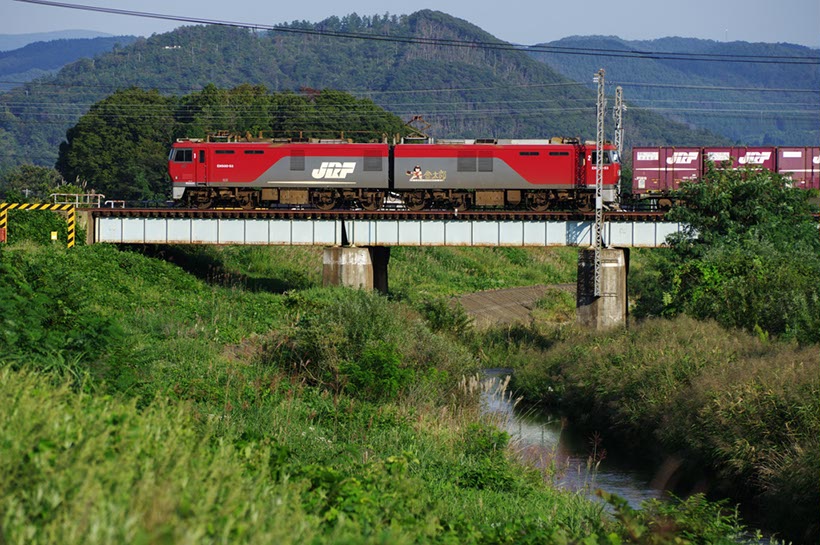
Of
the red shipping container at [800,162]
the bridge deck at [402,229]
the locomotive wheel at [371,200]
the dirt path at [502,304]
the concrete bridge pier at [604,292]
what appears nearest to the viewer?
the concrete bridge pier at [604,292]

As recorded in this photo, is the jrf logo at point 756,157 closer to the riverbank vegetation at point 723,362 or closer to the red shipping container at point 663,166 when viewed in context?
the red shipping container at point 663,166

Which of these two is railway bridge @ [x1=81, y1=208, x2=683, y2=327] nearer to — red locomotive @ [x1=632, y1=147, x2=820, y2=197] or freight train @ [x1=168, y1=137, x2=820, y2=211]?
freight train @ [x1=168, y1=137, x2=820, y2=211]

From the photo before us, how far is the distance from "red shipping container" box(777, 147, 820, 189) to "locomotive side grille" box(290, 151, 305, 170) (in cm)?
2516

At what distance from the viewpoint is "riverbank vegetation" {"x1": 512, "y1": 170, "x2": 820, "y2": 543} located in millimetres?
20797

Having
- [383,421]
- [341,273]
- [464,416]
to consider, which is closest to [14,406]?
[383,421]

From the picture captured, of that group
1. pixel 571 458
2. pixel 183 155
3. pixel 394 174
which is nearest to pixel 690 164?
pixel 394 174

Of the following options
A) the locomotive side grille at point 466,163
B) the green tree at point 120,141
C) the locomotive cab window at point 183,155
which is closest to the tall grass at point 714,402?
the locomotive side grille at point 466,163

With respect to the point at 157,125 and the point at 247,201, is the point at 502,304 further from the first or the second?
the point at 157,125

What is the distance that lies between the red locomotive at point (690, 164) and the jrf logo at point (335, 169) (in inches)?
627

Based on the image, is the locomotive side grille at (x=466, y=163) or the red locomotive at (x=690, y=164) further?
the red locomotive at (x=690, y=164)

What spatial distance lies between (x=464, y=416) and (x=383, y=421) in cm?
235

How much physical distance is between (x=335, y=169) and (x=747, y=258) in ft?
64.7

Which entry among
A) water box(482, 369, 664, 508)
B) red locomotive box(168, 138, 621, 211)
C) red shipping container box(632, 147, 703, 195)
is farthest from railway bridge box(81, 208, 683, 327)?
water box(482, 369, 664, 508)

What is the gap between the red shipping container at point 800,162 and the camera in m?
56.4
